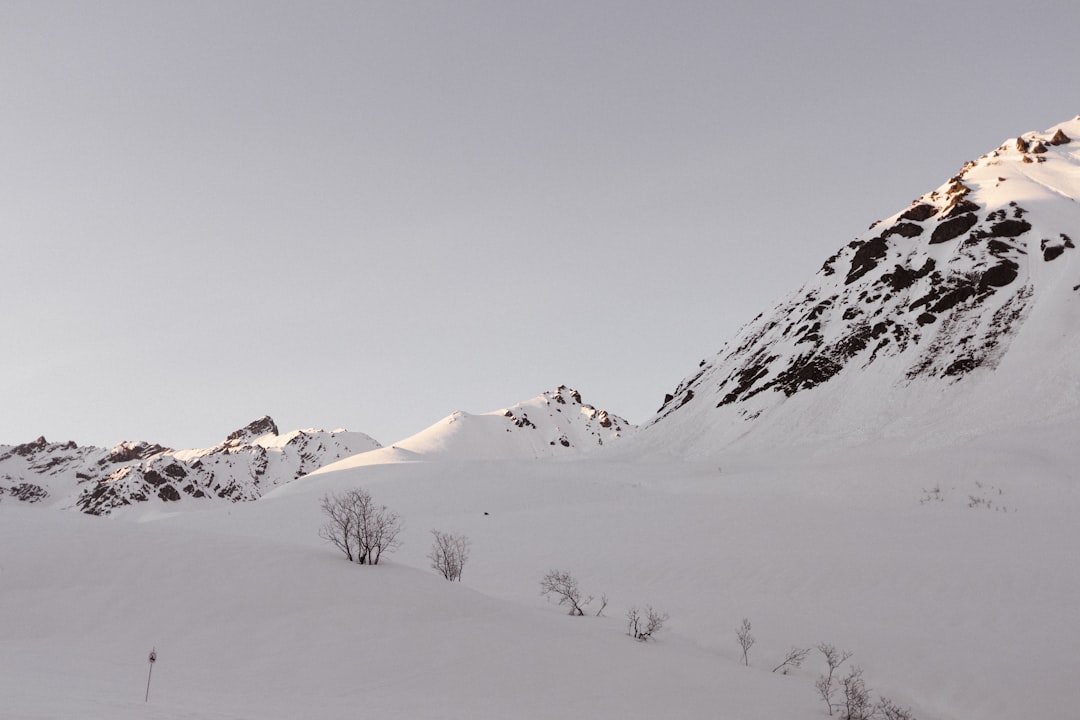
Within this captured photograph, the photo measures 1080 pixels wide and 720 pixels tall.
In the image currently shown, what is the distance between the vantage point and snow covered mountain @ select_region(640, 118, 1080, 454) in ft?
145

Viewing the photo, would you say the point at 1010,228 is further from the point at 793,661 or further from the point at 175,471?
the point at 175,471

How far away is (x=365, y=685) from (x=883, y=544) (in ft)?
62.5

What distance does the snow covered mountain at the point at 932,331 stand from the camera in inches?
1738

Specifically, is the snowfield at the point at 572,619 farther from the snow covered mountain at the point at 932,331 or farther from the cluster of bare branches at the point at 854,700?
the snow covered mountain at the point at 932,331

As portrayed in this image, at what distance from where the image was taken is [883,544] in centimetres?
2273

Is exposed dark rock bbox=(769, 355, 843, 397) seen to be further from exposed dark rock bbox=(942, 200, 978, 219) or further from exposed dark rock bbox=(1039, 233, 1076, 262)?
exposed dark rock bbox=(942, 200, 978, 219)

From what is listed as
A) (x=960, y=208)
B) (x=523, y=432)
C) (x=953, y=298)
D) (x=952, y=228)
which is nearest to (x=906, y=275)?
(x=952, y=228)

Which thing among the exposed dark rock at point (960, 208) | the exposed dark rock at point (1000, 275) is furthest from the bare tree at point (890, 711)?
the exposed dark rock at point (960, 208)

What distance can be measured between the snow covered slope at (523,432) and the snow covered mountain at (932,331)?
201 ft

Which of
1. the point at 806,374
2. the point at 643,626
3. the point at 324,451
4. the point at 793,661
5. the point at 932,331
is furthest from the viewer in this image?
the point at 324,451

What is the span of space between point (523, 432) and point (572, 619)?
449ft

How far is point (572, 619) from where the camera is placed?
17.8 meters

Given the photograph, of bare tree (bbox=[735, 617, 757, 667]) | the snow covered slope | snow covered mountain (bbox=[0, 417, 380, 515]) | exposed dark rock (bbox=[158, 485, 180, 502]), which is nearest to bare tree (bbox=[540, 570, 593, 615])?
bare tree (bbox=[735, 617, 757, 667])

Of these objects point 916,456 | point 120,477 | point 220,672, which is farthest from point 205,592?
point 120,477
